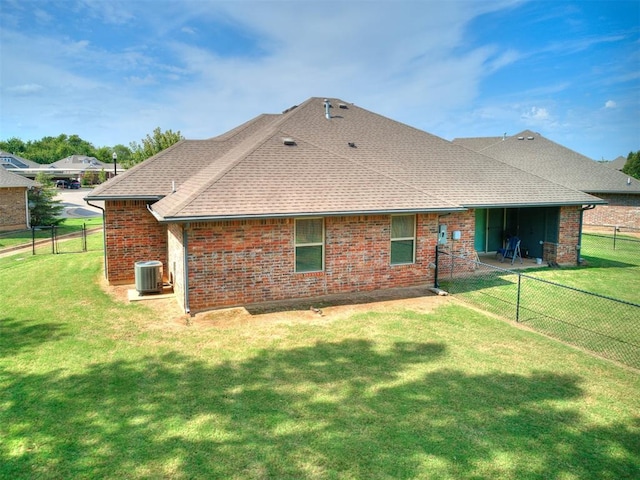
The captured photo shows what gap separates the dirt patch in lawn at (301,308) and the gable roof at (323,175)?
2.21 meters

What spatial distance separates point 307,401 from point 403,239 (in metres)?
7.01

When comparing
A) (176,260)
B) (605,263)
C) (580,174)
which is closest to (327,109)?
(176,260)

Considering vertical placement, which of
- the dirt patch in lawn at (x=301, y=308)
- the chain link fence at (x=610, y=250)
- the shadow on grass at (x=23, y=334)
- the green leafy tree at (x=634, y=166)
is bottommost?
the shadow on grass at (x=23, y=334)

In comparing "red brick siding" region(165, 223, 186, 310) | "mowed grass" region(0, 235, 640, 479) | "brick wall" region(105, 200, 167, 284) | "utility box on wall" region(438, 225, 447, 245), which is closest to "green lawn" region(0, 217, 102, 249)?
"brick wall" region(105, 200, 167, 284)

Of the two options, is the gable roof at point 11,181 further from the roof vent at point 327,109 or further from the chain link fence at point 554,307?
the chain link fence at point 554,307

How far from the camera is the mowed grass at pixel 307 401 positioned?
4.80 meters

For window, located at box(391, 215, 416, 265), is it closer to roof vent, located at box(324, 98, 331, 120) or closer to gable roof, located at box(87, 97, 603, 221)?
gable roof, located at box(87, 97, 603, 221)

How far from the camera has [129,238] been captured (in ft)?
42.5

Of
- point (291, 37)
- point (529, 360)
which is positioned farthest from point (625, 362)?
point (291, 37)

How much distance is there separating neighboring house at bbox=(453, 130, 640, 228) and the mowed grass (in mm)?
21517

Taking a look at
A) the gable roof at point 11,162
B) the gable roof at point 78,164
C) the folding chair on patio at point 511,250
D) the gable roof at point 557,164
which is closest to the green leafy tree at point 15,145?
the gable roof at point 78,164

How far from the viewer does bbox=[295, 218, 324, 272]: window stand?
1104 cm

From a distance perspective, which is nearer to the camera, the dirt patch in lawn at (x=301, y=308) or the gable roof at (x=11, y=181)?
the dirt patch in lawn at (x=301, y=308)

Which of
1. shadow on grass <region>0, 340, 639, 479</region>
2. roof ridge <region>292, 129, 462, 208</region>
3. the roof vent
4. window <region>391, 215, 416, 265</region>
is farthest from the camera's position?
the roof vent
